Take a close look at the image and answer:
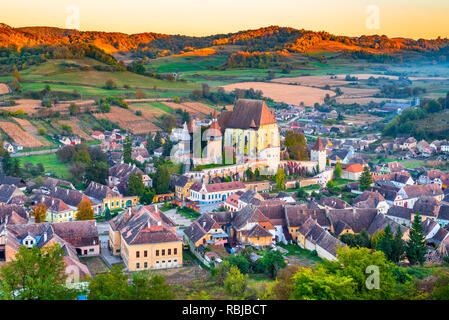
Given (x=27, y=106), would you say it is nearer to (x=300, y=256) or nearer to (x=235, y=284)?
(x=300, y=256)

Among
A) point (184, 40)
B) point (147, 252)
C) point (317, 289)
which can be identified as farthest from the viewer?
point (184, 40)

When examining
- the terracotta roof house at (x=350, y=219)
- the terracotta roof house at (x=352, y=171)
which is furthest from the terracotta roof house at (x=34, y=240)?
the terracotta roof house at (x=352, y=171)

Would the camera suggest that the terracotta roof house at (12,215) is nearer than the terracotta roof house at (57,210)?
Yes

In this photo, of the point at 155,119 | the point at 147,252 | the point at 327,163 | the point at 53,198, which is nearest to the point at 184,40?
the point at 155,119

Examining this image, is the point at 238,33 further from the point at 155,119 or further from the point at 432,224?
the point at 432,224

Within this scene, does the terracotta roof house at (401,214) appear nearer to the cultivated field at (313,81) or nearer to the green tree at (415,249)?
the green tree at (415,249)

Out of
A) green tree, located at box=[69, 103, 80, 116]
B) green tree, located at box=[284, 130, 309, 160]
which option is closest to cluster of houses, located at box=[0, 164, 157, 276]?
green tree, located at box=[284, 130, 309, 160]

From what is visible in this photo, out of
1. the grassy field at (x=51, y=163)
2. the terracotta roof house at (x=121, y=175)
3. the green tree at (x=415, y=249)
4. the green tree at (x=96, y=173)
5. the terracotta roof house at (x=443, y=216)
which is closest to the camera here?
the green tree at (x=415, y=249)
